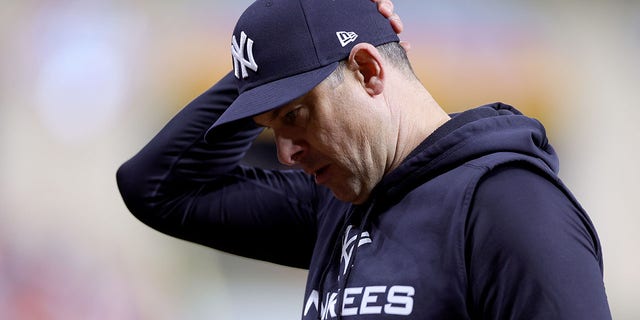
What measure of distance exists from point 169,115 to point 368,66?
139 cm

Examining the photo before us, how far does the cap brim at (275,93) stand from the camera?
110 cm

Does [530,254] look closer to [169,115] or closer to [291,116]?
[291,116]

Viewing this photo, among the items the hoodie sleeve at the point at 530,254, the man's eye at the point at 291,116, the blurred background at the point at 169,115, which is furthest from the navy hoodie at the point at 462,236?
the blurred background at the point at 169,115

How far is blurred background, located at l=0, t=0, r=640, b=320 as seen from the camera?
2.34 m

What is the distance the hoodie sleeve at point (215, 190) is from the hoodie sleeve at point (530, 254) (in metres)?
0.51

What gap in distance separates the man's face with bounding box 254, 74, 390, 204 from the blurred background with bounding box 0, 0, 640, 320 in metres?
1.27

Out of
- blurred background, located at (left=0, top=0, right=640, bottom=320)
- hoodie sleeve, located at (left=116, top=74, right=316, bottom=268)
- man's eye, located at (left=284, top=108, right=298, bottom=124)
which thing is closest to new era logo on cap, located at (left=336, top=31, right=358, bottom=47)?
man's eye, located at (left=284, top=108, right=298, bottom=124)

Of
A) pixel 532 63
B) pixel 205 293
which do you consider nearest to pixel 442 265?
pixel 205 293

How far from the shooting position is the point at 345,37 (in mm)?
1144

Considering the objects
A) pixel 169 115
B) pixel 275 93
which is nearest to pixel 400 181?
pixel 275 93

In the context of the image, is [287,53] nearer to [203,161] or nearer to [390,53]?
[390,53]

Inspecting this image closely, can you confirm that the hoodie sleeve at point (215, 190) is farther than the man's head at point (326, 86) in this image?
Yes

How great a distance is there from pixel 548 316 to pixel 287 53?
0.45 m

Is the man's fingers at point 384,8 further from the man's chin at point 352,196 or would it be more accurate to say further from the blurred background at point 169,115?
the blurred background at point 169,115
